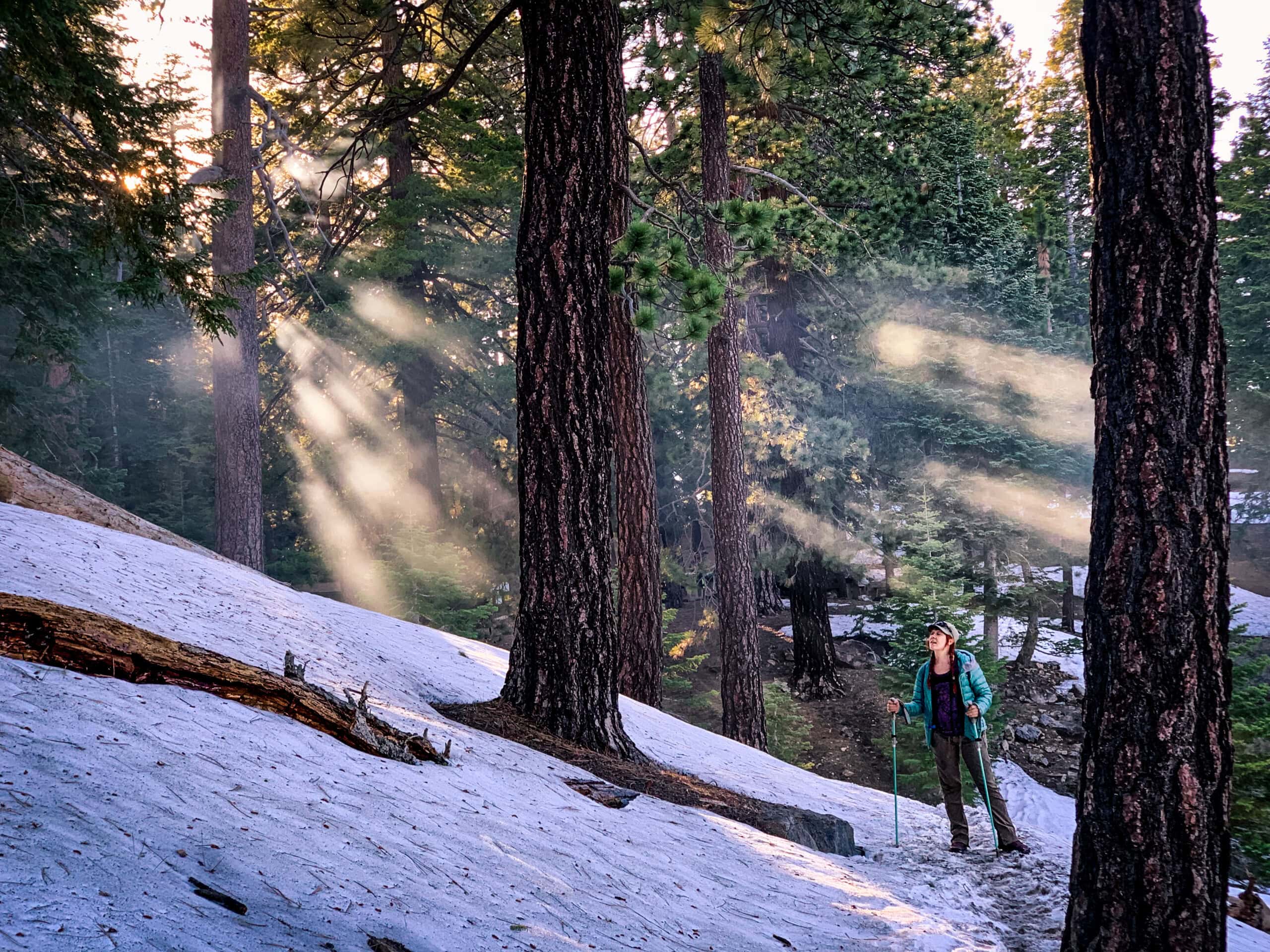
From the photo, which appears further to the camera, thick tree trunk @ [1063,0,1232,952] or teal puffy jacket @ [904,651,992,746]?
teal puffy jacket @ [904,651,992,746]

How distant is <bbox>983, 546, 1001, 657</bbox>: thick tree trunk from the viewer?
19.7 m

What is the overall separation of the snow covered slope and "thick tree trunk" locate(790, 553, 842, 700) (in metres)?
12.0

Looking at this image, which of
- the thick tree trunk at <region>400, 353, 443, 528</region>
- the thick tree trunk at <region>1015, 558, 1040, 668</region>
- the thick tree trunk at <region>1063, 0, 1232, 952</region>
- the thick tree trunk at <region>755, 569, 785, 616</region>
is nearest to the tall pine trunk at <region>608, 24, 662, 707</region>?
the thick tree trunk at <region>1063, 0, 1232, 952</region>

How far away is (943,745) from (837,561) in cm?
1229

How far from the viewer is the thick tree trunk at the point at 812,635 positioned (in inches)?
746

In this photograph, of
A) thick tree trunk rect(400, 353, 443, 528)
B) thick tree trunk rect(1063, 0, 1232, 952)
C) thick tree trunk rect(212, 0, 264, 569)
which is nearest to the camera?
thick tree trunk rect(1063, 0, 1232, 952)

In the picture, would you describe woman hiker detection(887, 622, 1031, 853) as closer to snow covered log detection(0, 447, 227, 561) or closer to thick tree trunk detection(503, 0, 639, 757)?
thick tree trunk detection(503, 0, 639, 757)

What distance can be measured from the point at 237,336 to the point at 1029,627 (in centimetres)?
1921

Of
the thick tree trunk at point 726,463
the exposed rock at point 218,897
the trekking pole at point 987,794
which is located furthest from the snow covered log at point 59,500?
the trekking pole at point 987,794

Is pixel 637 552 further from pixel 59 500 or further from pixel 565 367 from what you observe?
pixel 59 500

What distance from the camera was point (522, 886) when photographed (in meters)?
3.51

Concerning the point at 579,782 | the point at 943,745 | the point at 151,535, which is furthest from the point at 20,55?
the point at 943,745

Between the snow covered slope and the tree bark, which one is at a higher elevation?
the snow covered slope

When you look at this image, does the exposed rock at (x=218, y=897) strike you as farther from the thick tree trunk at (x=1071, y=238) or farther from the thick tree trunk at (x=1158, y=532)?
the thick tree trunk at (x=1071, y=238)
